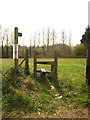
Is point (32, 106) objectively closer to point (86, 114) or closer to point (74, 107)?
point (74, 107)

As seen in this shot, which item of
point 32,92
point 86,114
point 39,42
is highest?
point 39,42

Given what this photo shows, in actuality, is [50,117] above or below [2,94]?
below

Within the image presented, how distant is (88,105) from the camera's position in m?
3.50

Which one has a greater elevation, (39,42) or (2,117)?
(39,42)

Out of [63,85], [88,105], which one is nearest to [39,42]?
[63,85]

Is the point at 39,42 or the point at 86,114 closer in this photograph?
the point at 86,114

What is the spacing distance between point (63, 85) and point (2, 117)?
2.71 meters

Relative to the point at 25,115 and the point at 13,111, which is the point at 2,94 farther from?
the point at 25,115

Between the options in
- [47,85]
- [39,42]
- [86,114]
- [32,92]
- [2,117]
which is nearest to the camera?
[2,117]

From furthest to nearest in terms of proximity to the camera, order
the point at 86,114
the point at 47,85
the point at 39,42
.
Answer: the point at 39,42
the point at 47,85
the point at 86,114

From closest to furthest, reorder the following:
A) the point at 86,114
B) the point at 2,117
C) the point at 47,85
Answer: the point at 2,117
the point at 86,114
the point at 47,85

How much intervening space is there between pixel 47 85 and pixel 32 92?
37.4 inches

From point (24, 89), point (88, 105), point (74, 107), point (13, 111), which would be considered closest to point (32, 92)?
point (24, 89)

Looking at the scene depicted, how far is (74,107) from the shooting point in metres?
3.43
